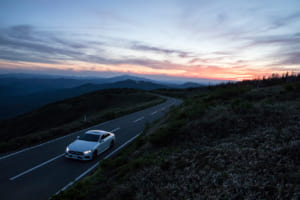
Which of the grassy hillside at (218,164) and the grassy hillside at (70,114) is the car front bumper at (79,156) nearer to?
the grassy hillside at (218,164)

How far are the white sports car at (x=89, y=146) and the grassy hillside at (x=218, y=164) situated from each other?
192cm

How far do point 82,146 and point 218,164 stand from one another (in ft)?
24.6

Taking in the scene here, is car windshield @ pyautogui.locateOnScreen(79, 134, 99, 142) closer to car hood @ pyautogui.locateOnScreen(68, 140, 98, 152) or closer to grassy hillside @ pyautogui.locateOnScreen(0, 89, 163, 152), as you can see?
car hood @ pyautogui.locateOnScreen(68, 140, 98, 152)

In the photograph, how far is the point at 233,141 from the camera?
6.21 m

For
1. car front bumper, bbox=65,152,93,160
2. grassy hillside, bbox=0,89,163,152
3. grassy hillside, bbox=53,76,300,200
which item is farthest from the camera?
grassy hillside, bbox=0,89,163,152

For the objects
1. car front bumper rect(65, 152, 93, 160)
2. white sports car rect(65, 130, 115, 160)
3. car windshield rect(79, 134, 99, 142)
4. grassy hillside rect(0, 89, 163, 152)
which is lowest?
grassy hillside rect(0, 89, 163, 152)

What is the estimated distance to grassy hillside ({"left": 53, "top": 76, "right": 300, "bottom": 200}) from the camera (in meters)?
3.80

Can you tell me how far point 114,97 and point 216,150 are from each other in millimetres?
49205

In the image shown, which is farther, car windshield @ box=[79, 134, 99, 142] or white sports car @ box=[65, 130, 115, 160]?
car windshield @ box=[79, 134, 99, 142]

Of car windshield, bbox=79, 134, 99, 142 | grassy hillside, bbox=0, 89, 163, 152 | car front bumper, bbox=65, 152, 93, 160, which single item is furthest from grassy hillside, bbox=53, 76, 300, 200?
grassy hillside, bbox=0, 89, 163, 152

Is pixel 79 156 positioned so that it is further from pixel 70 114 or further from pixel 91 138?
pixel 70 114

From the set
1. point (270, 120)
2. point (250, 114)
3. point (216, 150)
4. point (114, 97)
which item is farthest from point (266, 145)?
point (114, 97)

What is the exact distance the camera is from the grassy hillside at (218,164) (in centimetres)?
380

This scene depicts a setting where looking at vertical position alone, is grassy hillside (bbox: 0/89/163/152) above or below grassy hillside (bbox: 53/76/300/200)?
below
